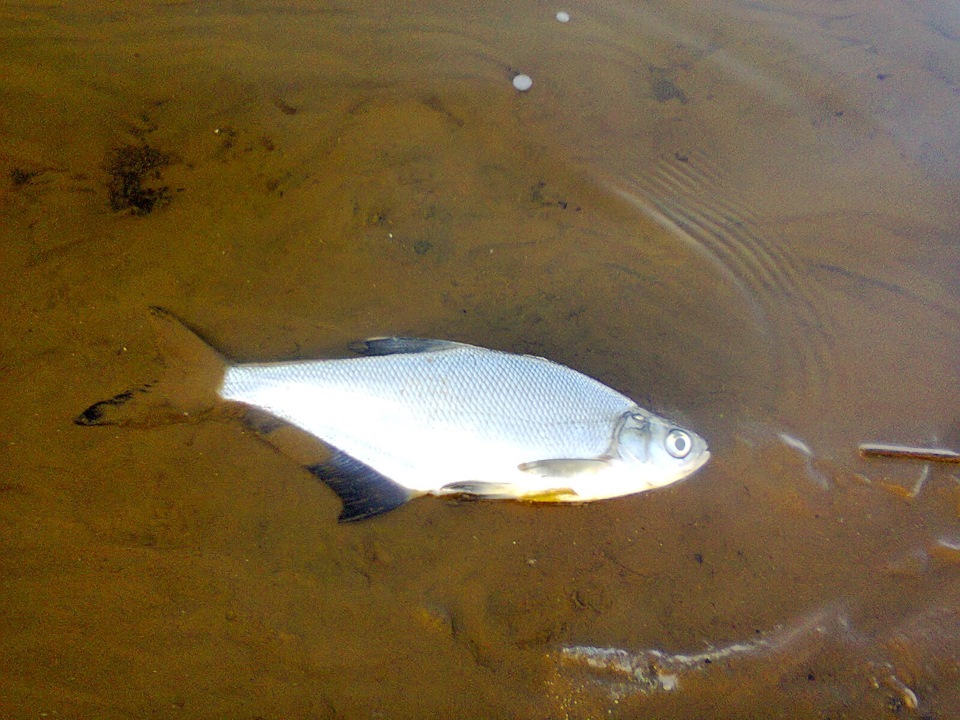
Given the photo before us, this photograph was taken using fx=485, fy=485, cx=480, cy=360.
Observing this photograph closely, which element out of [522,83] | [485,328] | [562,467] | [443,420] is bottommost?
[562,467]

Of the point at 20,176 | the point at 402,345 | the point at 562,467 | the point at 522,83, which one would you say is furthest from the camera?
the point at 522,83

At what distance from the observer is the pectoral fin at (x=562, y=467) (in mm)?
1970

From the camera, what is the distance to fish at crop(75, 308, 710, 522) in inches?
77.9

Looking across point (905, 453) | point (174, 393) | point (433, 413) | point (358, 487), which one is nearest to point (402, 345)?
point (433, 413)

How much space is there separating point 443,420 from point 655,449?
89 centimetres

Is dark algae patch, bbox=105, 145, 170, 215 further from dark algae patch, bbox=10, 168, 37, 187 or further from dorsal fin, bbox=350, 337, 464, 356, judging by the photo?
dorsal fin, bbox=350, 337, 464, 356

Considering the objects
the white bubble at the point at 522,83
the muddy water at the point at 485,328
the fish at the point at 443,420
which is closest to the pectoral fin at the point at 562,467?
the fish at the point at 443,420

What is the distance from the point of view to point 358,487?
2.05 m

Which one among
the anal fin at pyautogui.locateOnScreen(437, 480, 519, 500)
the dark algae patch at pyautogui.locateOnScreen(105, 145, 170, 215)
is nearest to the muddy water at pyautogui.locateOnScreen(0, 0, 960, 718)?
the dark algae patch at pyautogui.locateOnScreen(105, 145, 170, 215)

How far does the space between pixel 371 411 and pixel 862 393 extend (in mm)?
2386

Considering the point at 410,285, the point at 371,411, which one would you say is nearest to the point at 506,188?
the point at 410,285

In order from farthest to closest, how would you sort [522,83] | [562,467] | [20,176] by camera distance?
[522,83] < [20,176] < [562,467]

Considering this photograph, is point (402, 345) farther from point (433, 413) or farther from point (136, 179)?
point (136, 179)

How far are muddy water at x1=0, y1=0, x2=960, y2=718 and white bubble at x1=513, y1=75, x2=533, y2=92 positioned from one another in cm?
5
